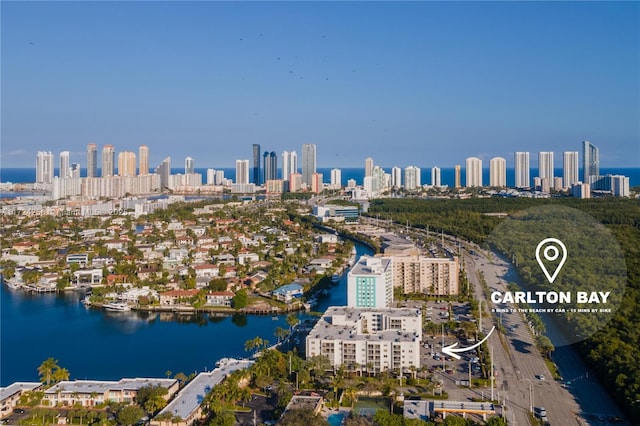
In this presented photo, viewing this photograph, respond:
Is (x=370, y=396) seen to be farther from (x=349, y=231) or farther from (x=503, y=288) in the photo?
(x=349, y=231)

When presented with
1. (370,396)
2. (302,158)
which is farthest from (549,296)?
(302,158)

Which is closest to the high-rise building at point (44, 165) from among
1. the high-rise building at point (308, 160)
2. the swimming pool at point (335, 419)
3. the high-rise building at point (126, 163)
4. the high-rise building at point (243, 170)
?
the high-rise building at point (126, 163)

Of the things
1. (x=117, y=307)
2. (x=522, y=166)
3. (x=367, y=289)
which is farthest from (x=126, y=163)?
(x=367, y=289)

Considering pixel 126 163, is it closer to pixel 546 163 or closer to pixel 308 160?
pixel 308 160

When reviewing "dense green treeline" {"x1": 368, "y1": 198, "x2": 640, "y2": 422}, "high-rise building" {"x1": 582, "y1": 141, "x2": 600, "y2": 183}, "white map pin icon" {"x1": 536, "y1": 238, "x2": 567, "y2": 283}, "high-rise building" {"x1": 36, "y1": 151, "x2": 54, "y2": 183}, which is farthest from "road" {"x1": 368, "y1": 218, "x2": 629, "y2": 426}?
"high-rise building" {"x1": 36, "y1": 151, "x2": 54, "y2": 183}

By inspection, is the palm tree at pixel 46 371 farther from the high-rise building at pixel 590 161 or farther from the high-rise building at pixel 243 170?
the high-rise building at pixel 243 170

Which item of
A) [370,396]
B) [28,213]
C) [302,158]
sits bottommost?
[370,396]

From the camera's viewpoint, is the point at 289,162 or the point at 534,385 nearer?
the point at 534,385
